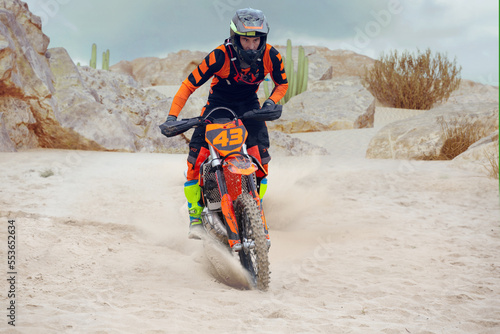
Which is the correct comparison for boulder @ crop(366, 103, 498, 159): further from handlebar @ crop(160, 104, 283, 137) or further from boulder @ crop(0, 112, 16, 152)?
boulder @ crop(0, 112, 16, 152)

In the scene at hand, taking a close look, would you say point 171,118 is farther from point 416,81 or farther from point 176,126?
point 416,81

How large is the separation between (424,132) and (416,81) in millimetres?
11739

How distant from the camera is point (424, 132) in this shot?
10609 millimetres

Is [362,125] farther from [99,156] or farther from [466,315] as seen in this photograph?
[466,315]

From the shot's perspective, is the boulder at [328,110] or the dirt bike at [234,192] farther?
the boulder at [328,110]

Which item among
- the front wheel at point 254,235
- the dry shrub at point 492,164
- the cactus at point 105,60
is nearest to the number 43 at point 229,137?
the front wheel at point 254,235

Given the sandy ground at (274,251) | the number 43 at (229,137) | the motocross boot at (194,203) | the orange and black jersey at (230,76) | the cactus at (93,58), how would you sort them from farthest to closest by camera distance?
the cactus at (93,58), the motocross boot at (194,203), the orange and black jersey at (230,76), the number 43 at (229,137), the sandy ground at (274,251)

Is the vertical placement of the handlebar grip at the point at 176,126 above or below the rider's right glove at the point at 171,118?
below

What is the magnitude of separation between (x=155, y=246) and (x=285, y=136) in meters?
7.26

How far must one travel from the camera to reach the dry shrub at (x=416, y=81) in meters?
21.6

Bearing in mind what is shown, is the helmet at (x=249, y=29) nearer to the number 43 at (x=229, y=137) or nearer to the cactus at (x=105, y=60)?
the number 43 at (x=229, y=137)

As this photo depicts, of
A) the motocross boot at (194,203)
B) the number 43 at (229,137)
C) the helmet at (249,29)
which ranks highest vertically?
the helmet at (249,29)

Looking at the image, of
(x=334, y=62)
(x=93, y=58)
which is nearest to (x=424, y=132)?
(x=93, y=58)

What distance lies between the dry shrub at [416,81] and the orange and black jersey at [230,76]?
18415 mm
